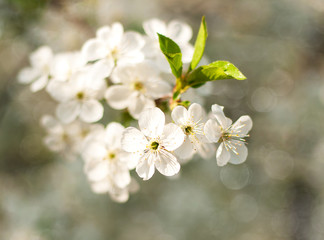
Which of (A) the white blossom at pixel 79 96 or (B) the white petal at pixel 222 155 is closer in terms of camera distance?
(B) the white petal at pixel 222 155

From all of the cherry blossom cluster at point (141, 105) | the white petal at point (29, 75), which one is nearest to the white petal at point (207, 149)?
the cherry blossom cluster at point (141, 105)

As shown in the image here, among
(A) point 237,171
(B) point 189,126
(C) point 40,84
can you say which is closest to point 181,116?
(B) point 189,126

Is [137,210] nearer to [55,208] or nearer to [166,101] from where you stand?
[55,208]

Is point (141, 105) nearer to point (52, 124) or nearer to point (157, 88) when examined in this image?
point (157, 88)

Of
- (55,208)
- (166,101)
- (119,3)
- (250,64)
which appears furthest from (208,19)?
(55,208)

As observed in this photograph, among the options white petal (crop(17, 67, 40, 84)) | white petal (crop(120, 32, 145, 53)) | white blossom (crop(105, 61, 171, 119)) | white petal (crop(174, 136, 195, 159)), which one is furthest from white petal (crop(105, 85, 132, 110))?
white petal (crop(17, 67, 40, 84))

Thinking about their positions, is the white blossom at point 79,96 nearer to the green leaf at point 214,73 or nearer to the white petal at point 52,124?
the white petal at point 52,124

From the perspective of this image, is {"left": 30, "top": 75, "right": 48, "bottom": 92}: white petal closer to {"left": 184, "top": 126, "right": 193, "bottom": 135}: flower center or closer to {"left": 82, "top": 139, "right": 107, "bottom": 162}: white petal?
{"left": 82, "top": 139, "right": 107, "bottom": 162}: white petal
